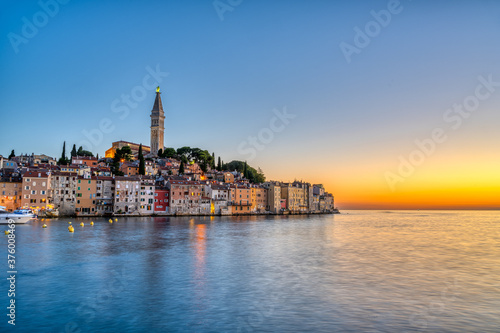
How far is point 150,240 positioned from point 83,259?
32.6ft

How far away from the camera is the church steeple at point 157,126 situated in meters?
120

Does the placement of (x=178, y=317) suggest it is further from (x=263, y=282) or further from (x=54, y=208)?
(x=54, y=208)

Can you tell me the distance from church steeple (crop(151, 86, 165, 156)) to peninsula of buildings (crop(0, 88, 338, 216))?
33.4 feet

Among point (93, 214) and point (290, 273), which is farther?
point (93, 214)

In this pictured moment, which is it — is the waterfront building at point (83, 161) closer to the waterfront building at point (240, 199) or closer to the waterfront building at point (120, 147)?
the waterfront building at point (120, 147)

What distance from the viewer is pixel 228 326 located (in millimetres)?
10070

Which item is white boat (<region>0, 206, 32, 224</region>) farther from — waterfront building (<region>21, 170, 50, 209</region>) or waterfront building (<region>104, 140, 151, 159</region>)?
waterfront building (<region>104, 140, 151, 159</region>)

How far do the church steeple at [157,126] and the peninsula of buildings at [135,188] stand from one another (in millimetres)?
10195

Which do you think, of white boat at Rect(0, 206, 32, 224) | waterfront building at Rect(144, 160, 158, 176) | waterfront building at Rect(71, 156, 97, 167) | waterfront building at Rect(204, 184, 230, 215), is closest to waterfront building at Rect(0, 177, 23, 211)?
white boat at Rect(0, 206, 32, 224)

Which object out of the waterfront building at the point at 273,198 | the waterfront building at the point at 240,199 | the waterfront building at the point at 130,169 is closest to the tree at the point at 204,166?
the waterfront building at the point at 240,199

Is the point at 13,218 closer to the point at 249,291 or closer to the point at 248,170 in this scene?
the point at 249,291

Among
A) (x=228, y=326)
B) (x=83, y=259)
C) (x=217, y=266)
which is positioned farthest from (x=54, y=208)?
(x=228, y=326)

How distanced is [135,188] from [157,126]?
2245 inches

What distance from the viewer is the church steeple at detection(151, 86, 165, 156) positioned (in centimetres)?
11950
